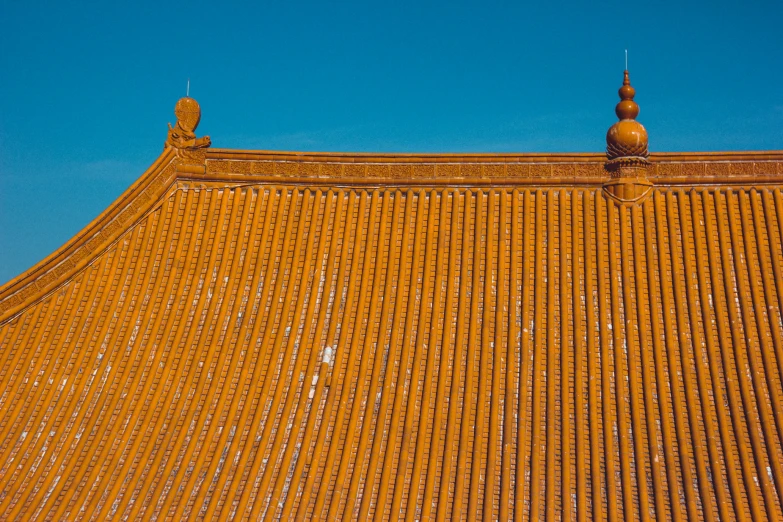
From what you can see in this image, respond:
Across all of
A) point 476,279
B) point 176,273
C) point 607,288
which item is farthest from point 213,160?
point 607,288

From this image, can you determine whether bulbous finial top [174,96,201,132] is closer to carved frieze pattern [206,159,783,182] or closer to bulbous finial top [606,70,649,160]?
carved frieze pattern [206,159,783,182]

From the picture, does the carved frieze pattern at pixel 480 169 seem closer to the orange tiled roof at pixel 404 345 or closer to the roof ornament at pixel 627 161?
the orange tiled roof at pixel 404 345

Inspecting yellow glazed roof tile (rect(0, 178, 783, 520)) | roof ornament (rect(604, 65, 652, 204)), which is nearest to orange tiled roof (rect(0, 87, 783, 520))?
yellow glazed roof tile (rect(0, 178, 783, 520))

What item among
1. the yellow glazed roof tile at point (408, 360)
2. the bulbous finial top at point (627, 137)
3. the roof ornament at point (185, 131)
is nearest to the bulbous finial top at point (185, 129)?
the roof ornament at point (185, 131)

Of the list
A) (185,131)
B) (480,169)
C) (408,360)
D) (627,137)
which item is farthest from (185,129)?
(627,137)

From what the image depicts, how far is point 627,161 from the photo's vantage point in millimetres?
13188

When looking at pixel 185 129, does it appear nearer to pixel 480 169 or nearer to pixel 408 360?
pixel 480 169

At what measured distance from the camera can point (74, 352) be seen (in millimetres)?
12711

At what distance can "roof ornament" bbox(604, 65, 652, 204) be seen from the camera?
13.1 m

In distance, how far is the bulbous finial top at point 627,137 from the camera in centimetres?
1313

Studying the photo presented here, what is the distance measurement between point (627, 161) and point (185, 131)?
6.20 meters

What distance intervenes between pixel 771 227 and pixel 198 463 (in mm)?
7771

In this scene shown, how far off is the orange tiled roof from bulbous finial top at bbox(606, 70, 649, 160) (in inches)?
9.6

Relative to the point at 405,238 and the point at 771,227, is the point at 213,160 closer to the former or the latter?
the point at 405,238
